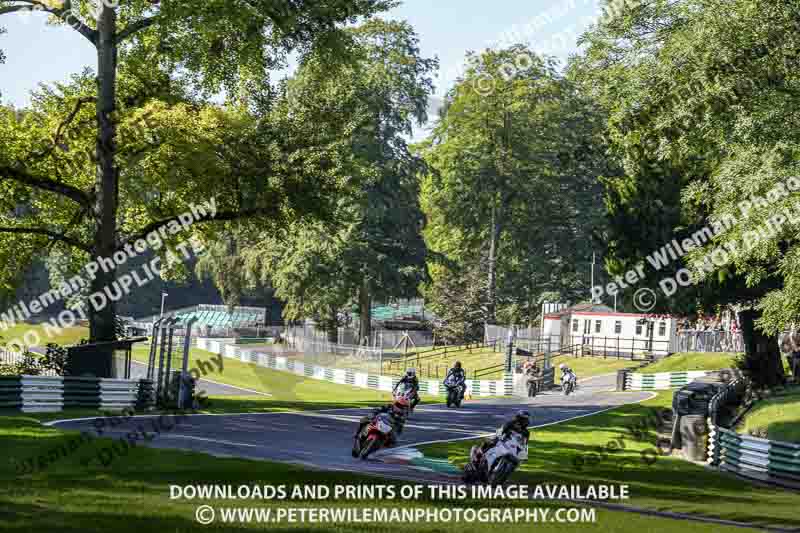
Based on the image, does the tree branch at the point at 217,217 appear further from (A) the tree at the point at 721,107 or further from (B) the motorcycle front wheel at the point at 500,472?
(B) the motorcycle front wheel at the point at 500,472

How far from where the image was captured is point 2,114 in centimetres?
3278

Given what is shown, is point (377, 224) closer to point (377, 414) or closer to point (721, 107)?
point (721, 107)

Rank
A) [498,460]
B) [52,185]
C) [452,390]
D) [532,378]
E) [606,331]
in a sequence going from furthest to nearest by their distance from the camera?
[606,331] < [532,378] < [452,390] < [52,185] < [498,460]

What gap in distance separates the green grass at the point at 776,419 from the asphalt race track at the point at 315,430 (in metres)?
5.88

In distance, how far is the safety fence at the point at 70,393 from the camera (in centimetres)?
2394

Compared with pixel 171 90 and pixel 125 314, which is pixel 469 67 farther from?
pixel 125 314

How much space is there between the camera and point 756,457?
78.8 ft

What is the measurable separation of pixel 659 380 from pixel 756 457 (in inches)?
1025

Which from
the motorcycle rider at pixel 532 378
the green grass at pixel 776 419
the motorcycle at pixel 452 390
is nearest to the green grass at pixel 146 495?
the green grass at pixel 776 419

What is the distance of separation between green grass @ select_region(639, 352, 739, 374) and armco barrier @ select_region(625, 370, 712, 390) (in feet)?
10.1

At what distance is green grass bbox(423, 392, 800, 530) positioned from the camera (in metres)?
17.0

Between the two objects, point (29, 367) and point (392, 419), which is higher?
point (392, 419)

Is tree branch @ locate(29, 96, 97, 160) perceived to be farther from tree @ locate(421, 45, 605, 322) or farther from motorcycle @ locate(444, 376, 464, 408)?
tree @ locate(421, 45, 605, 322)

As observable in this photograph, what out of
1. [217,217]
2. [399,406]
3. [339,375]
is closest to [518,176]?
[339,375]
